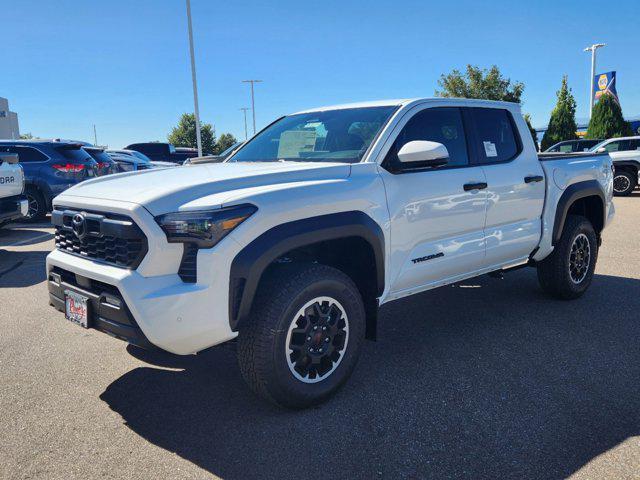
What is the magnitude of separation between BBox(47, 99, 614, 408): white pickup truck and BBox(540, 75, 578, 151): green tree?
27118mm

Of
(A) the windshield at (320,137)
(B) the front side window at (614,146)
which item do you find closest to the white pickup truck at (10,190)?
(A) the windshield at (320,137)

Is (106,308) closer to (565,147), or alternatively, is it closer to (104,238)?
(104,238)

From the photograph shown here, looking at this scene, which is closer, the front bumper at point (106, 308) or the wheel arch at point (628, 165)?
the front bumper at point (106, 308)

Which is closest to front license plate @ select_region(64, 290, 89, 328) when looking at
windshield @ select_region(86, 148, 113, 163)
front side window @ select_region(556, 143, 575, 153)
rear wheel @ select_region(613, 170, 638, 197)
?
windshield @ select_region(86, 148, 113, 163)

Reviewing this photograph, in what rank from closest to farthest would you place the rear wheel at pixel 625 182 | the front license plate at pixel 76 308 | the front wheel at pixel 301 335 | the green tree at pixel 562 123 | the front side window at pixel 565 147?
1. the front wheel at pixel 301 335
2. the front license plate at pixel 76 308
3. the rear wheel at pixel 625 182
4. the front side window at pixel 565 147
5. the green tree at pixel 562 123

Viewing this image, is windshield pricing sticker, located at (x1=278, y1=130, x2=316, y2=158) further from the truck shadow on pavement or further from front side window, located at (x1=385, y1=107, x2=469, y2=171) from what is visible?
the truck shadow on pavement

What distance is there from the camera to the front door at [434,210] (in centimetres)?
366

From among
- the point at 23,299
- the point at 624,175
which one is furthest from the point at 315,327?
the point at 624,175

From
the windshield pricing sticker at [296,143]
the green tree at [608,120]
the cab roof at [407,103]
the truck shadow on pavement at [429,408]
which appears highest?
the green tree at [608,120]

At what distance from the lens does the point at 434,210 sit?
12.6ft

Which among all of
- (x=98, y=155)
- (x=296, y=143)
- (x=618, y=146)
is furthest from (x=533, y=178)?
(x=618, y=146)

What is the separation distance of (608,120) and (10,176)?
1028 inches

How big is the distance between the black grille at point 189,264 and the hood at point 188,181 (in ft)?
0.76

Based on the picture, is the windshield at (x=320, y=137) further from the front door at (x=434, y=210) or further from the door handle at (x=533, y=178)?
the door handle at (x=533, y=178)
